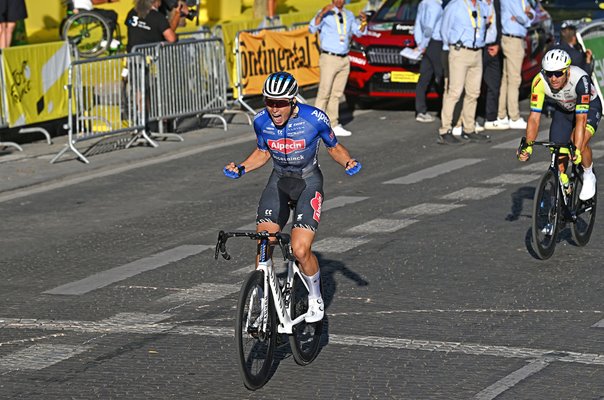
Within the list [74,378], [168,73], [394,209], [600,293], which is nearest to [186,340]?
[74,378]

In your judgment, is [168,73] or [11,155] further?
[168,73]

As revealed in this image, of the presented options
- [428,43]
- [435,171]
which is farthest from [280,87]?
[428,43]

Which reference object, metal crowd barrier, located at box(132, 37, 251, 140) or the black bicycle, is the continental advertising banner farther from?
the black bicycle

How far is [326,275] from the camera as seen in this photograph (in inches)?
427

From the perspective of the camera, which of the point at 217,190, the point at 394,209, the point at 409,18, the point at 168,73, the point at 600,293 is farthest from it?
the point at 409,18

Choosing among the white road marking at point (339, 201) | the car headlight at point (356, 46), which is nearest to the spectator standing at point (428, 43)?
the car headlight at point (356, 46)

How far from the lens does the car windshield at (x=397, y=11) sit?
21.0 metres

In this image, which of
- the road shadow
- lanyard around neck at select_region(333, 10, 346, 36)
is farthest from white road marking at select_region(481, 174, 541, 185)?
lanyard around neck at select_region(333, 10, 346, 36)

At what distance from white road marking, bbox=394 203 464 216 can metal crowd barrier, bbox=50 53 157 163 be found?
4.91m

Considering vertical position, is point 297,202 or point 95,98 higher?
point 297,202

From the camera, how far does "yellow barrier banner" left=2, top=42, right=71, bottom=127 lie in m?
17.0

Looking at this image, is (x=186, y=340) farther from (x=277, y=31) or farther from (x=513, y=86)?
(x=277, y=31)

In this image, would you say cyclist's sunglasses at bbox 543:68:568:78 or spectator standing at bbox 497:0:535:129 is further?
spectator standing at bbox 497:0:535:129

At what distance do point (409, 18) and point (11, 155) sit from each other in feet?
21.7
